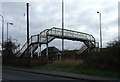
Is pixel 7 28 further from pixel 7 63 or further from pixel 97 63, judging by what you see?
pixel 97 63

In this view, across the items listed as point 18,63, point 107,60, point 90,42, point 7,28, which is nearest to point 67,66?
point 107,60

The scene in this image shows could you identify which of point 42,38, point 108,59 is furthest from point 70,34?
point 108,59

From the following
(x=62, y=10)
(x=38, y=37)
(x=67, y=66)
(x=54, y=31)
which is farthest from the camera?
(x=54, y=31)

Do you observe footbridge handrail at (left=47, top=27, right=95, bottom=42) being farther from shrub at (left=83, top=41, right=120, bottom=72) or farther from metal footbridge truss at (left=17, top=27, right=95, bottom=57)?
shrub at (left=83, top=41, right=120, bottom=72)

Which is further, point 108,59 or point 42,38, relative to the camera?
point 42,38

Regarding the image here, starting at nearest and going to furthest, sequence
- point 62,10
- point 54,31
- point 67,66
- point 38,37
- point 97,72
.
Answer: point 97,72, point 67,66, point 62,10, point 38,37, point 54,31

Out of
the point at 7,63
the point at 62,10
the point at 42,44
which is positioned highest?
the point at 62,10

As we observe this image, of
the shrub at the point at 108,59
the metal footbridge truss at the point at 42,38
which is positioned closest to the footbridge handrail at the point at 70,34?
the metal footbridge truss at the point at 42,38

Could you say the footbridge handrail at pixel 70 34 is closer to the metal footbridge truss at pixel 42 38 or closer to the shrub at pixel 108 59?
the metal footbridge truss at pixel 42 38

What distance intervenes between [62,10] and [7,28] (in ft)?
67.0

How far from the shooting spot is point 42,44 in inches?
1426

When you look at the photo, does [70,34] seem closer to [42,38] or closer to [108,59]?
[42,38]

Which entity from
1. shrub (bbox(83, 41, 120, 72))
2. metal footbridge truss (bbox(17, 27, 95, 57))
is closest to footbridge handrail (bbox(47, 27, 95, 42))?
metal footbridge truss (bbox(17, 27, 95, 57))

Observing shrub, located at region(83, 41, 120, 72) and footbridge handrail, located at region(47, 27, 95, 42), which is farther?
footbridge handrail, located at region(47, 27, 95, 42)
